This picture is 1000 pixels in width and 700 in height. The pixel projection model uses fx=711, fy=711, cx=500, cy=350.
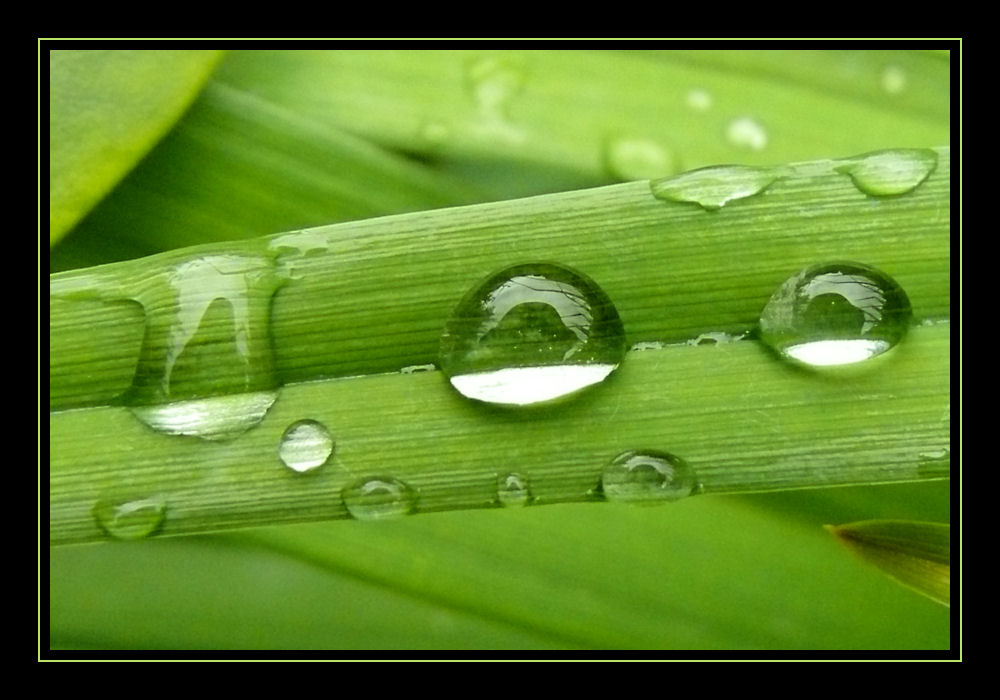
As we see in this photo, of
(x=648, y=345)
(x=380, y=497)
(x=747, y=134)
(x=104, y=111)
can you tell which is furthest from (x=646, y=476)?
(x=104, y=111)

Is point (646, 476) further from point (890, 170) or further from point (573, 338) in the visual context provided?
point (890, 170)

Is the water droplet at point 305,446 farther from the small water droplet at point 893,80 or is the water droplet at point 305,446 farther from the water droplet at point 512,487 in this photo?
the small water droplet at point 893,80

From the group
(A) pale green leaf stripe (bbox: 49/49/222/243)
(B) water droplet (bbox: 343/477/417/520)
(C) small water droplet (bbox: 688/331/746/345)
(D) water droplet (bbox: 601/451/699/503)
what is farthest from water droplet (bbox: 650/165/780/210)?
(A) pale green leaf stripe (bbox: 49/49/222/243)

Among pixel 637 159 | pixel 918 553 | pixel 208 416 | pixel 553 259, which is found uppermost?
pixel 637 159

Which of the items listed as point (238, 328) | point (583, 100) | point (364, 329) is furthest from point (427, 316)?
point (583, 100)

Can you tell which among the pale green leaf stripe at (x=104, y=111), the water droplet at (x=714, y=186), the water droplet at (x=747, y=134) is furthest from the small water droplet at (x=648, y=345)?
the pale green leaf stripe at (x=104, y=111)
